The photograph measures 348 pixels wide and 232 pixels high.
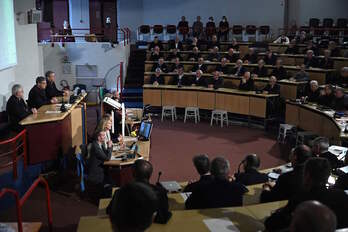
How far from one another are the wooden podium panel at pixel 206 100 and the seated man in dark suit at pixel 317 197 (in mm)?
10384

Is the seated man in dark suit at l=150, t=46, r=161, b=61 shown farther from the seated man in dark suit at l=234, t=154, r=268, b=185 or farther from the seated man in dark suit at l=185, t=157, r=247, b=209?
the seated man in dark suit at l=185, t=157, r=247, b=209

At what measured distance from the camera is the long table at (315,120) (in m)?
9.13

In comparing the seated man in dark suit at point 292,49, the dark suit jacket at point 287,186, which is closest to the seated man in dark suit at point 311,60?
the seated man in dark suit at point 292,49

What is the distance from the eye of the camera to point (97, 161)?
694 centimetres

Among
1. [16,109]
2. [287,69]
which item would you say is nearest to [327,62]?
[287,69]

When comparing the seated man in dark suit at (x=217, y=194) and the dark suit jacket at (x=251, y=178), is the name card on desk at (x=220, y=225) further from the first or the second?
the dark suit jacket at (x=251, y=178)

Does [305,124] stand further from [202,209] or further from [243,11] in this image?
[243,11]

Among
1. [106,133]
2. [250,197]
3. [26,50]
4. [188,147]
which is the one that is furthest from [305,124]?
[26,50]

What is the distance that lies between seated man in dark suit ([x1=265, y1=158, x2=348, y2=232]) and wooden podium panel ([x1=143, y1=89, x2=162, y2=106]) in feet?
36.2

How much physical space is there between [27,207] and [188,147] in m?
4.66

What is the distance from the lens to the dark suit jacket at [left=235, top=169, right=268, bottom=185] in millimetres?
5430

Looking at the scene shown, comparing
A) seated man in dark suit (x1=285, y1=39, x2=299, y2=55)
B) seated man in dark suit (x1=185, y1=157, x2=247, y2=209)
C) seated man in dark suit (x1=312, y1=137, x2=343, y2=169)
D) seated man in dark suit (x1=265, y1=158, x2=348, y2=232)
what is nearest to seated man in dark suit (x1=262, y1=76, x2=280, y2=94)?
seated man in dark suit (x1=285, y1=39, x2=299, y2=55)

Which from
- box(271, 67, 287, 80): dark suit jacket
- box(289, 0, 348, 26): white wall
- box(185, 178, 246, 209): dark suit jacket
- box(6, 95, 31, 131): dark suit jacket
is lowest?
box(185, 178, 246, 209): dark suit jacket

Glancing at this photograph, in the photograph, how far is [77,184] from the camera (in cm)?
802
